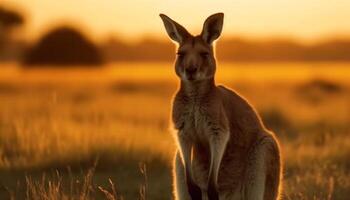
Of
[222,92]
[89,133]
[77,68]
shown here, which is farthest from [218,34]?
[77,68]

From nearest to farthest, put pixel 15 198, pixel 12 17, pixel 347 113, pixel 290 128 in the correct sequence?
pixel 15 198, pixel 290 128, pixel 347 113, pixel 12 17

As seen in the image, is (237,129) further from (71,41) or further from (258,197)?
(71,41)

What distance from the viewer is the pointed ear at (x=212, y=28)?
6182 millimetres

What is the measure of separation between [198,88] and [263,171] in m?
0.87

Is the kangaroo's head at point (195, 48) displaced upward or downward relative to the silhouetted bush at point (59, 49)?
upward

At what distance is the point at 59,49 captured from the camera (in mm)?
49938

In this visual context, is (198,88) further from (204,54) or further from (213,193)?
(213,193)

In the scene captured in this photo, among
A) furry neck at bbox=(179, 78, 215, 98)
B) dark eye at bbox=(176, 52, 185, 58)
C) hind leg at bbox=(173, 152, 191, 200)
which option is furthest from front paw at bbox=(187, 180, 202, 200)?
dark eye at bbox=(176, 52, 185, 58)

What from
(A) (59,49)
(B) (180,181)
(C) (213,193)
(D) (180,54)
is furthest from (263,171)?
(A) (59,49)

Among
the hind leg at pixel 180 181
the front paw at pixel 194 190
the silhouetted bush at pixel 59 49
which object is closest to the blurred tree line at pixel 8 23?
the silhouetted bush at pixel 59 49

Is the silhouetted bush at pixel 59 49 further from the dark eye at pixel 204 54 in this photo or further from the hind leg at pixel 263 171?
the dark eye at pixel 204 54

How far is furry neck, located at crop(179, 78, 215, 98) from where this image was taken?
6082mm

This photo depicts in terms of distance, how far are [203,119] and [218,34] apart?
0.70 metres

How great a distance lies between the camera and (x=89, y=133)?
1102 centimetres
